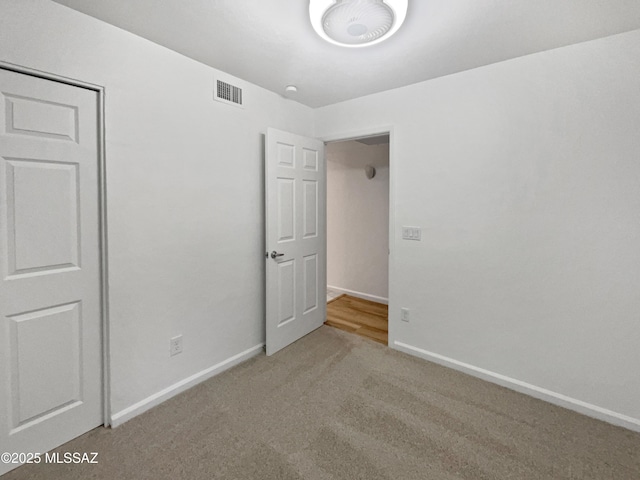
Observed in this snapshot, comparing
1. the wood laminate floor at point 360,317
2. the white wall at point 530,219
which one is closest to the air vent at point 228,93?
the white wall at point 530,219

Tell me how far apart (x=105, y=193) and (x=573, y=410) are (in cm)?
326

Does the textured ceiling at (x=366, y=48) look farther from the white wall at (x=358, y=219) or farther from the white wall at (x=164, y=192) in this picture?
the white wall at (x=358, y=219)

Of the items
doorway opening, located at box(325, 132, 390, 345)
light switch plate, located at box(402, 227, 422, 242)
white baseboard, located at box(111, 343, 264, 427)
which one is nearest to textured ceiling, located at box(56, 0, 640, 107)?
light switch plate, located at box(402, 227, 422, 242)

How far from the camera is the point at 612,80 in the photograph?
5.96 ft

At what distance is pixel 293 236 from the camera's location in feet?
9.45

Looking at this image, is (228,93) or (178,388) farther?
(228,93)

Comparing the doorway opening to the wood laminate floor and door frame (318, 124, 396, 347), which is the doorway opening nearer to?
the wood laminate floor

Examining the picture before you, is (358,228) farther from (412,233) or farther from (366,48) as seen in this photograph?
(366,48)

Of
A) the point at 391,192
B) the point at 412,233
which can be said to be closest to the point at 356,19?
Result: the point at 391,192

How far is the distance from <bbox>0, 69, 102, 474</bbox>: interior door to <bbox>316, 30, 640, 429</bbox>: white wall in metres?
2.26

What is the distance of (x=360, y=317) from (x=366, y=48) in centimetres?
281

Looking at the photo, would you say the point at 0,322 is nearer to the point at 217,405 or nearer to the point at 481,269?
the point at 217,405

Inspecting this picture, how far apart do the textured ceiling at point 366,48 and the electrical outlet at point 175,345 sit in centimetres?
197

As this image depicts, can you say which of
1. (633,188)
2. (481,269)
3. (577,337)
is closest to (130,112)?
(481,269)
